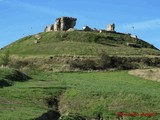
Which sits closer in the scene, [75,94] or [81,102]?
[81,102]

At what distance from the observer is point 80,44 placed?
395 feet

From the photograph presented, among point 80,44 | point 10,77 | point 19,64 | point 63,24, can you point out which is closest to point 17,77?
point 10,77

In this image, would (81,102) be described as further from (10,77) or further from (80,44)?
(80,44)

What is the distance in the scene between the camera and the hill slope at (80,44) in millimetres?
111750

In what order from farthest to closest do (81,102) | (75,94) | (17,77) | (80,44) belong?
1. (80,44)
2. (17,77)
3. (75,94)
4. (81,102)

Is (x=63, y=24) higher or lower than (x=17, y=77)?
higher

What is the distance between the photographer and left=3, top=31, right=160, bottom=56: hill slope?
367 ft

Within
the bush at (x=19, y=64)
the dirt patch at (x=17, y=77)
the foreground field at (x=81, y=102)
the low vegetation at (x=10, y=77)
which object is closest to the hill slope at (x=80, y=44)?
the bush at (x=19, y=64)

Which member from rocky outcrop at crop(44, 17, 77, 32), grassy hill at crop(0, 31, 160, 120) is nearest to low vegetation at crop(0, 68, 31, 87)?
grassy hill at crop(0, 31, 160, 120)

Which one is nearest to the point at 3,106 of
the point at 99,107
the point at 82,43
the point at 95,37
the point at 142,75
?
the point at 99,107

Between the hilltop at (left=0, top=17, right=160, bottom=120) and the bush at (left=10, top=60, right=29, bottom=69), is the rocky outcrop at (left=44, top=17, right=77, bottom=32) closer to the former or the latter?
the hilltop at (left=0, top=17, right=160, bottom=120)

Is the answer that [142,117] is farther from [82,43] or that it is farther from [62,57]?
[82,43]

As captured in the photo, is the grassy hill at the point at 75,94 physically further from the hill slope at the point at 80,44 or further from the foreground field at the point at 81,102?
the hill slope at the point at 80,44

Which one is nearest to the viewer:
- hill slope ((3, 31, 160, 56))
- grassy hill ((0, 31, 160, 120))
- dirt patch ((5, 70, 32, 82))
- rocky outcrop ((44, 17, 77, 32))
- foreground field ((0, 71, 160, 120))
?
foreground field ((0, 71, 160, 120))
